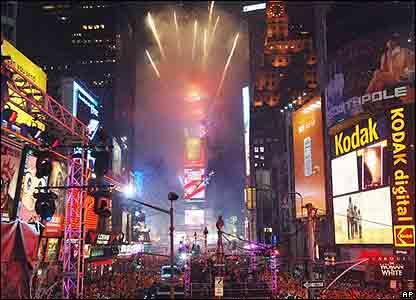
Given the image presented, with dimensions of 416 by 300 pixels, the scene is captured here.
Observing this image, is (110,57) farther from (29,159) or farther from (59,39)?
(29,159)

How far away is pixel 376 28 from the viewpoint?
3372 cm

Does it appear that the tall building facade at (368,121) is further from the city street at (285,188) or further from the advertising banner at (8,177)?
the advertising banner at (8,177)

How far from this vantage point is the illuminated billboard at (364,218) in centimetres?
3072

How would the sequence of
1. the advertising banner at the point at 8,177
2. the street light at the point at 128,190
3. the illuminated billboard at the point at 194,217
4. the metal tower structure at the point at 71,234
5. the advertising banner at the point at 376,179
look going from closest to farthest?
the advertising banner at the point at 8,177 < the metal tower structure at the point at 71,234 < the advertising banner at the point at 376,179 < the street light at the point at 128,190 < the illuminated billboard at the point at 194,217

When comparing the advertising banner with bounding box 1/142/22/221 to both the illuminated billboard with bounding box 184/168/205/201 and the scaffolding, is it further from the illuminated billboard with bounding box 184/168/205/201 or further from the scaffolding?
the illuminated billboard with bounding box 184/168/205/201

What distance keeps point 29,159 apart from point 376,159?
2360 centimetres

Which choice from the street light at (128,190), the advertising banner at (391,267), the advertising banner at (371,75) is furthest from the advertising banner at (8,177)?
the street light at (128,190)

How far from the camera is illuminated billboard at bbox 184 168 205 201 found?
135m

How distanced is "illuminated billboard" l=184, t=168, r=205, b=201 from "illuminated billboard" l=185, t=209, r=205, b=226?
30.9 feet

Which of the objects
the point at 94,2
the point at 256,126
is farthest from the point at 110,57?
the point at 256,126

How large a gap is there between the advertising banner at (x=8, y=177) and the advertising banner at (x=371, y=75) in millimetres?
24051

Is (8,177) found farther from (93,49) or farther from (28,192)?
(93,49)

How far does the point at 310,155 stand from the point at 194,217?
10228cm

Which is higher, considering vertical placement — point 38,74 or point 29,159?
point 38,74
